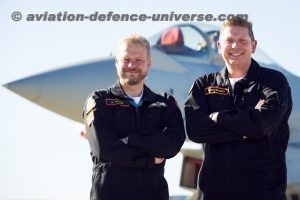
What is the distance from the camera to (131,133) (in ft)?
14.0

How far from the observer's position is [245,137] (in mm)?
4363

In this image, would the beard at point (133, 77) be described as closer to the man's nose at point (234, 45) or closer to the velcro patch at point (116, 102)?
the velcro patch at point (116, 102)

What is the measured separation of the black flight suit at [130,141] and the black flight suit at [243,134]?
8.6 inches

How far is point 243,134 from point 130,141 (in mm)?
783

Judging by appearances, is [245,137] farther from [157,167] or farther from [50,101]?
[50,101]

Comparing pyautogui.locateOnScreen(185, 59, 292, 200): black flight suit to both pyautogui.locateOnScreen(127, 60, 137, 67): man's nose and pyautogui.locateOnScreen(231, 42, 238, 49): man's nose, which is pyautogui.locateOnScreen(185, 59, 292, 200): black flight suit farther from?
pyautogui.locateOnScreen(127, 60, 137, 67): man's nose

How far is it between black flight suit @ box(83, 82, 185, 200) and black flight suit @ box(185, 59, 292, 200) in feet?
0.71

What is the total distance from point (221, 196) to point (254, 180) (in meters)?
0.25

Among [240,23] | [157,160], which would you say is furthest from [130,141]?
[240,23]

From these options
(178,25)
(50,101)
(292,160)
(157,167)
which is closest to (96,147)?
(157,167)

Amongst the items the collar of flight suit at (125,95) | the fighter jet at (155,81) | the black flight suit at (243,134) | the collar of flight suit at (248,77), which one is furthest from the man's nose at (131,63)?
the fighter jet at (155,81)

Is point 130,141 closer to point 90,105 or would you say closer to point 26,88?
point 90,105

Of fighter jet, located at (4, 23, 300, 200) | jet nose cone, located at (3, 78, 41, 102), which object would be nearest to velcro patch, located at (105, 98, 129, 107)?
fighter jet, located at (4, 23, 300, 200)

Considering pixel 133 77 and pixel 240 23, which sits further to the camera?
pixel 240 23
